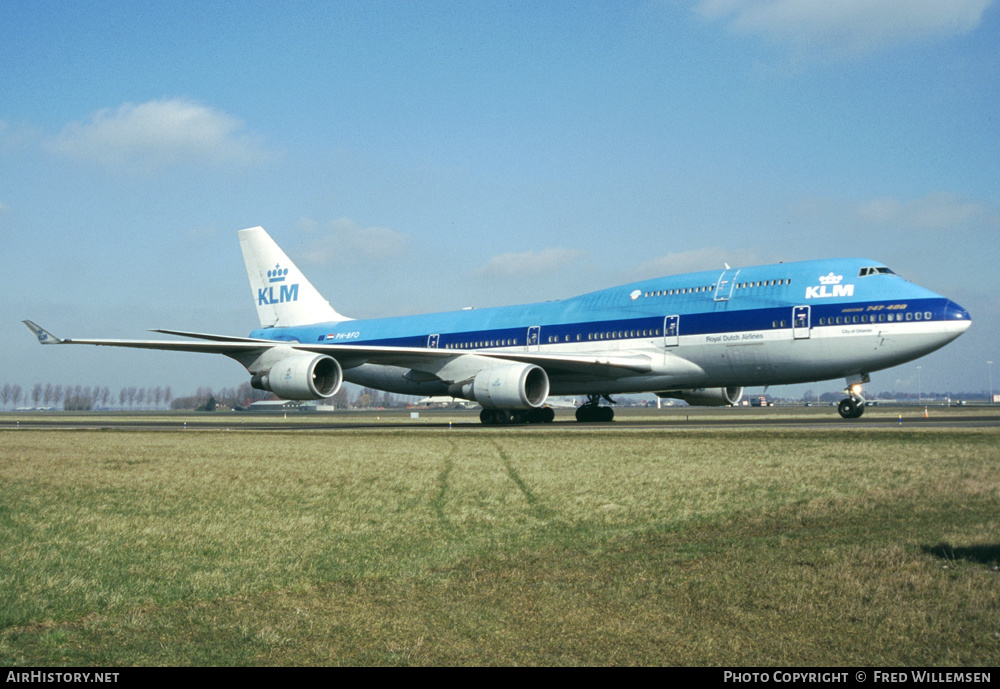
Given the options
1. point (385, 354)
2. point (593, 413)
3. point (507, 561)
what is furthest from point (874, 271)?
point (507, 561)

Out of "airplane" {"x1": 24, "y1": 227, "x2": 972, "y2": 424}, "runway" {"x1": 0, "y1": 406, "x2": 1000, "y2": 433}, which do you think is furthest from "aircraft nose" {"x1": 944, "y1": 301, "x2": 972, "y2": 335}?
"runway" {"x1": 0, "y1": 406, "x2": 1000, "y2": 433}

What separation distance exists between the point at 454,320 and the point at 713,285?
12350mm

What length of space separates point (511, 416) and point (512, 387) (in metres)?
4.48

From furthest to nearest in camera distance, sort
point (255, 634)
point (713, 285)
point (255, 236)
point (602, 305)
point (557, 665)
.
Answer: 1. point (255, 236)
2. point (602, 305)
3. point (713, 285)
4. point (255, 634)
5. point (557, 665)

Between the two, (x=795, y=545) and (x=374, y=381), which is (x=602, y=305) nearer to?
(x=374, y=381)

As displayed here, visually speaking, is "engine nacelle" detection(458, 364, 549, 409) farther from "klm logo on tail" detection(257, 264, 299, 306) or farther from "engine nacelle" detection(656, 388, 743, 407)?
"klm logo on tail" detection(257, 264, 299, 306)

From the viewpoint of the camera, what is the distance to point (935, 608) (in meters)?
6.00

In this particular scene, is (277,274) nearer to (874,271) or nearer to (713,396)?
(713,396)

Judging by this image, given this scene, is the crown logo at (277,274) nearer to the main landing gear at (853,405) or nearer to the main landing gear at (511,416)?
the main landing gear at (511,416)

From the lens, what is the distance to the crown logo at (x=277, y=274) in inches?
1630

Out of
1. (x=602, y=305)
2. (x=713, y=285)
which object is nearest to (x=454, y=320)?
(x=602, y=305)

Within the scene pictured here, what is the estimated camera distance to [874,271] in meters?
26.1

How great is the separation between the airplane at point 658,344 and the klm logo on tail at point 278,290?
793cm

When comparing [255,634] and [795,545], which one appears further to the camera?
[795,545]
